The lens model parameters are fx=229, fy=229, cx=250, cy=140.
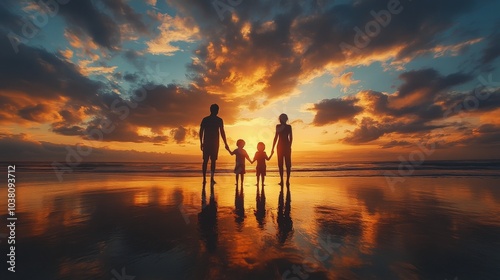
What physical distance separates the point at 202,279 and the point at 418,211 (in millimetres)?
5228

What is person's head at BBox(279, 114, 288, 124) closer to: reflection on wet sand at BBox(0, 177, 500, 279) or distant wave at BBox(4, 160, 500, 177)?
reflection on wet sand at BBox(0, 177, 500, 279)

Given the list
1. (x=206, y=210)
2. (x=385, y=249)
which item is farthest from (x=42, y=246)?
(x=385, y=249)

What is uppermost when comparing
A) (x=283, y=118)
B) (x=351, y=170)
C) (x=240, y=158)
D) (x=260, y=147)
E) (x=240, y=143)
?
(x=283, y=118)

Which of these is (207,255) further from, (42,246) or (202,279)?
(42,246)

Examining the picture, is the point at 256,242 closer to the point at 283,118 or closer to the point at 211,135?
the point at 211,135

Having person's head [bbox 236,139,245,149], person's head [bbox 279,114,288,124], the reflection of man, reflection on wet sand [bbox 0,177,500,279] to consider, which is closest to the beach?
reflection on wet sand [bbox 0,177,500,279]

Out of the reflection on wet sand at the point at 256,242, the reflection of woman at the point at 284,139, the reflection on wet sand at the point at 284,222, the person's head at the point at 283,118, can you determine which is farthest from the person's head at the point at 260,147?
the reflection on wet sand at the point at 256,242

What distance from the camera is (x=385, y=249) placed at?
2.79 metres

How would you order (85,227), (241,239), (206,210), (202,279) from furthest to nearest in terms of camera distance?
(206,210) < (85,227) < (241,239) < (202,279)

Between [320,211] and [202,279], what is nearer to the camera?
[202,279]

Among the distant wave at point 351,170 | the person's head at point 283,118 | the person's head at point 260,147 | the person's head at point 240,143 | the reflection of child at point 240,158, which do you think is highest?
the person's head at point 283,118

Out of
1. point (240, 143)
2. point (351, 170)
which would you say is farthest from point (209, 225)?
point (351, 170)

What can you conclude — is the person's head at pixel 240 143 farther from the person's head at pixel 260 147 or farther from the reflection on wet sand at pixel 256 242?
the reflection on wet sand at pixel 256 242

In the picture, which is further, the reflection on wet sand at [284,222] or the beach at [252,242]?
the reflection on wet sand at [284,222]
